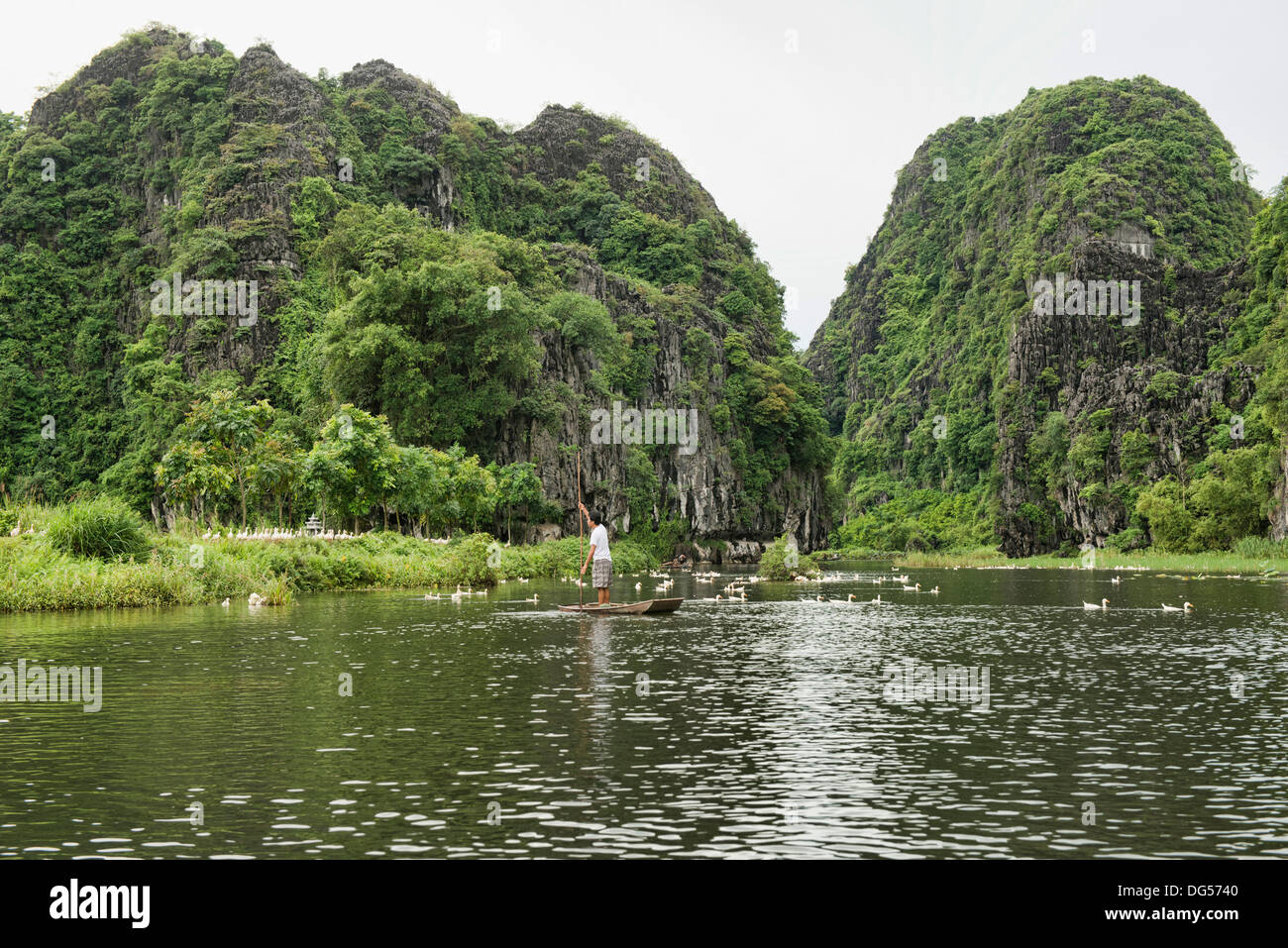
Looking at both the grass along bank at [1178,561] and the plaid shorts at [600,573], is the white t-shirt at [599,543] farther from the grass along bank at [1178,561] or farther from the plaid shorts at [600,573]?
the grass along bank at [1178,561]

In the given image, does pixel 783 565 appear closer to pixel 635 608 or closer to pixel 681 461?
pixel 635 608

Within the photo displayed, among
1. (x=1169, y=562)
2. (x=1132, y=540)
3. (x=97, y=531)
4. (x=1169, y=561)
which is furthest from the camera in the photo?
(x=1132, y=540)

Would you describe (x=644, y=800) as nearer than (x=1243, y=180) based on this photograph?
Yes

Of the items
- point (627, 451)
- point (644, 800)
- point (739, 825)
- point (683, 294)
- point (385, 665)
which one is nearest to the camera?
point (739, 825)

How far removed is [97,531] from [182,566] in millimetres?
2739

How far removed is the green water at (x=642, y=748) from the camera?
383 inches

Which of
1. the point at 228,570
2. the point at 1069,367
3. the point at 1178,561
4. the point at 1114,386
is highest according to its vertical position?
the point at 1069,367

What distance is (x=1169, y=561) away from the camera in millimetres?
80375

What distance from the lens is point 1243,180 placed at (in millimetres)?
163125

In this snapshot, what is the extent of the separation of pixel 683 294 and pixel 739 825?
124218mm

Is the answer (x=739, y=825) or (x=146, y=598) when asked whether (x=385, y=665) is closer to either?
(x=739, y=825)

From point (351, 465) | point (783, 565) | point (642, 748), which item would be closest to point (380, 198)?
point (351, 465)

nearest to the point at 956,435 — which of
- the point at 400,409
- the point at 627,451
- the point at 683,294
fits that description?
the point at 683,294

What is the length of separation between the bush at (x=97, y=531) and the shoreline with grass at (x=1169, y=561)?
5537 cm
